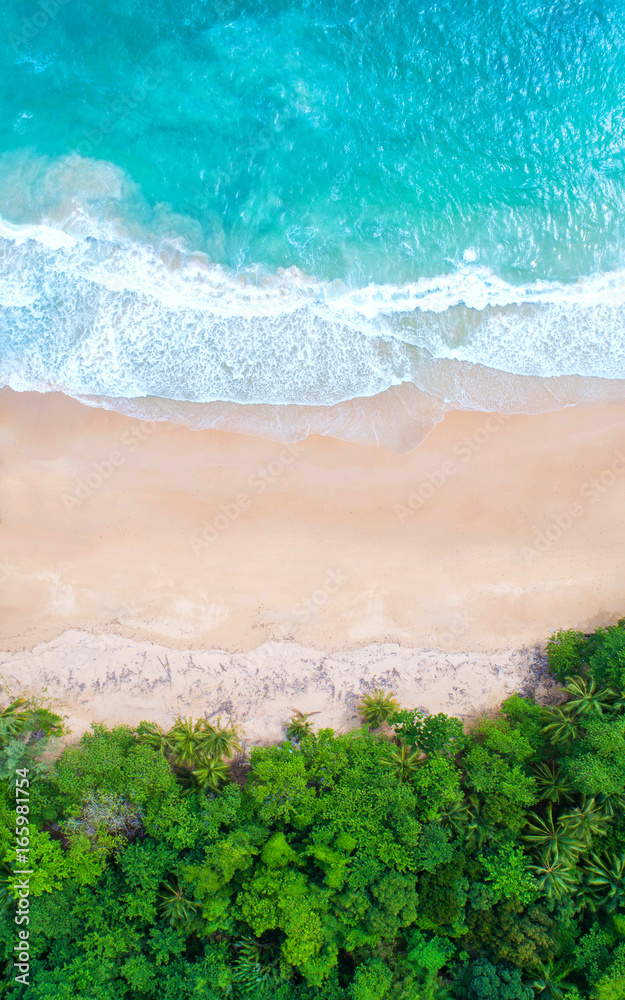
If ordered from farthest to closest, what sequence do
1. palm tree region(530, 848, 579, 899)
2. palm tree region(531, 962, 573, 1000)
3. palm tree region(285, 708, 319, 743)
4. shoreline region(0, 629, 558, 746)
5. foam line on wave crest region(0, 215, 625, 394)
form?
foam line on wave crest region(0, 215, 625, 394), shoreline region(0, 629, 558, 746), palm tree region(285, 708, 319, 743), palm tree region(530, 848, 579, 899), palm tree region(531, 962, 573, 1000)

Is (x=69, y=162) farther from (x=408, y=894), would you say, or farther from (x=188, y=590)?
(x=408, y=894)

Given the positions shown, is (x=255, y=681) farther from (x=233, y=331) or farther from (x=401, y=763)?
(x=233, y=331)

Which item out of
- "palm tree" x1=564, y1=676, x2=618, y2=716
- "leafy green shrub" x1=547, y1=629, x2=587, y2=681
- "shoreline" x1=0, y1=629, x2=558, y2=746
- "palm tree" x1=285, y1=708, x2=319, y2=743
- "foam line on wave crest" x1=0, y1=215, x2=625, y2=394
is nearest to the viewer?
"palm tree" x1=564, y1=676, x2=618, y2=716

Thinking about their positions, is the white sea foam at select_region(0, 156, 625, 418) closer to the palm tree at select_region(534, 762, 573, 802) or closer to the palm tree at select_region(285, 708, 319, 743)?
the palm tree at select_region(285, 708, 319, 743)

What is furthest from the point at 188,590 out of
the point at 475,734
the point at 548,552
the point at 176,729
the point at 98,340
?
the point at 548,552

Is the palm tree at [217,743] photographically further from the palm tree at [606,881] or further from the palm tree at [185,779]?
the palm tree at [606,881]

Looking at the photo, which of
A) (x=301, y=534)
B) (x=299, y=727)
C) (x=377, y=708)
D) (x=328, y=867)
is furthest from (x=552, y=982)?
(x=301, y=534)

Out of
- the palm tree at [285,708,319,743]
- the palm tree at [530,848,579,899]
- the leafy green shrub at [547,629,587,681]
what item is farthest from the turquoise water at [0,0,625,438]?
the palm tree at [530,848,579,899]
